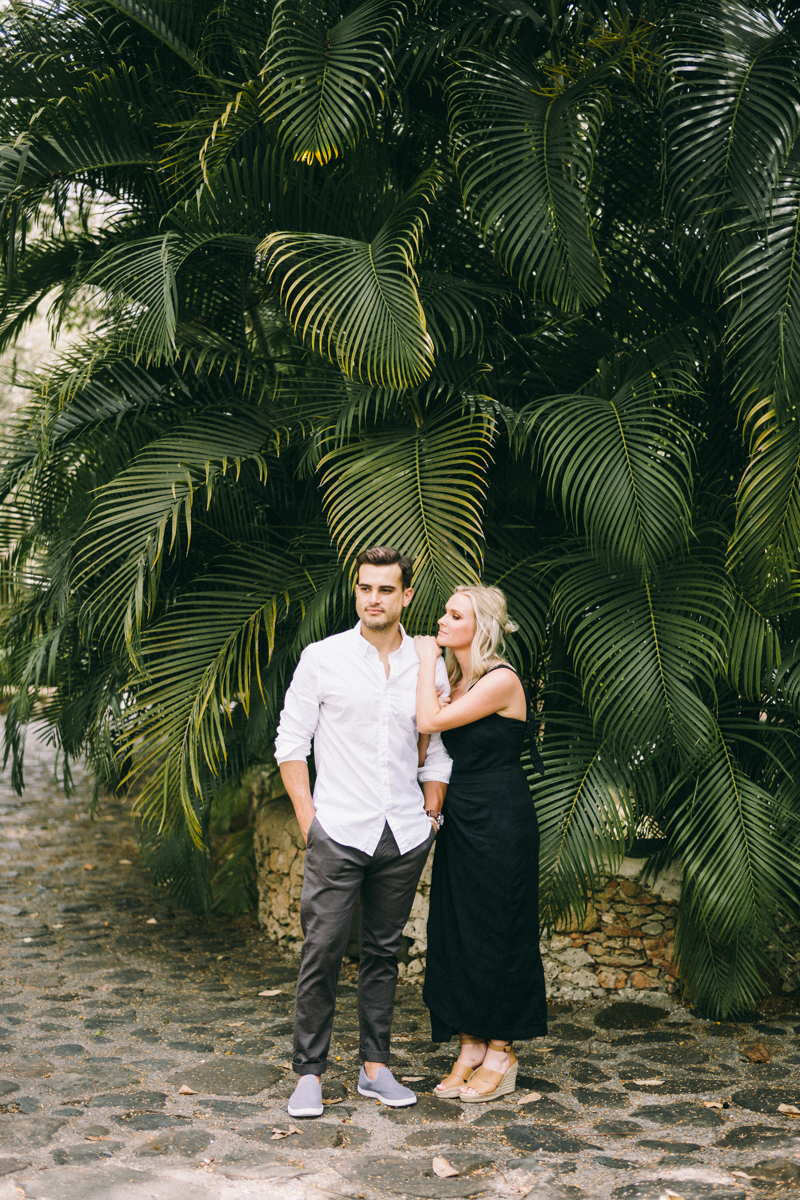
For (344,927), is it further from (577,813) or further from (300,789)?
(577,813)

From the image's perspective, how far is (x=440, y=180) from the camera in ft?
16.1

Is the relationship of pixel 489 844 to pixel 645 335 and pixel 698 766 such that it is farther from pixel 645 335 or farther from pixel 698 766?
pixel 645 335

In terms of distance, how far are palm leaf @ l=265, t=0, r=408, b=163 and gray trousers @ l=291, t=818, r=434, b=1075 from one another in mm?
2652

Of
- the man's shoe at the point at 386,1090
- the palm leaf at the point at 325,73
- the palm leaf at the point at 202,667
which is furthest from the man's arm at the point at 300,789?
the palm leaf at the point at 325,73

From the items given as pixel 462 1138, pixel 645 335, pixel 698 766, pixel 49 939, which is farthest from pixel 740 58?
pixel 49 939

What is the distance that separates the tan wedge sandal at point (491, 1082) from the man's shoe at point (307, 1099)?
0.52 metres

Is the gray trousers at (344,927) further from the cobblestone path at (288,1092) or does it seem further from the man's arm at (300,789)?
the cobblestone path at (288,1092)

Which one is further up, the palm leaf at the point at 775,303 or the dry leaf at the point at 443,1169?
the palm leaf at the point at 775,303

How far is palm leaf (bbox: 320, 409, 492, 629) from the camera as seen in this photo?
13.6 feet

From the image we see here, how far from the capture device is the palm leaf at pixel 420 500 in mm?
4148

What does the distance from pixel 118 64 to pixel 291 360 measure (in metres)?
1.65

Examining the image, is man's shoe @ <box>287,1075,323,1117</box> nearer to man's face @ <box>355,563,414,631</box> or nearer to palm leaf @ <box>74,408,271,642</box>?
man's face @ <box>355,563,414,631</box>

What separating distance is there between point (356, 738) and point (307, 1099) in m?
1.21

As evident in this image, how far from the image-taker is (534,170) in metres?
4.26
